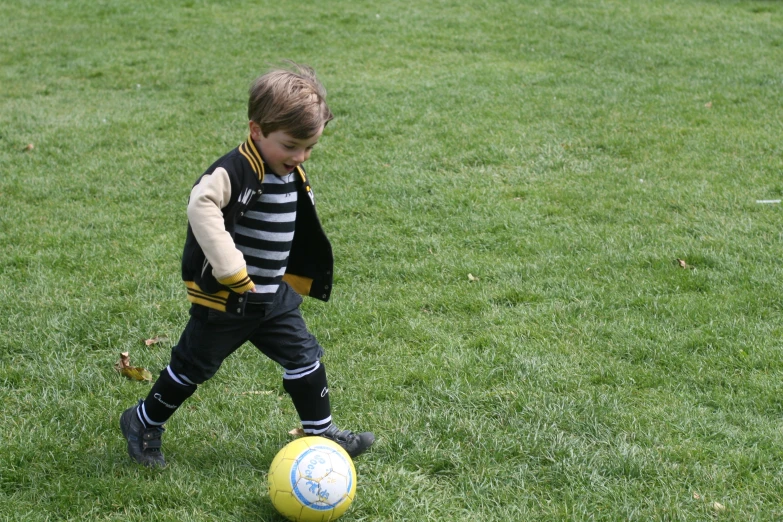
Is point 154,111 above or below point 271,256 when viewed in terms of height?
below

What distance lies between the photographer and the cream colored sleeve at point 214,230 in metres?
2.96

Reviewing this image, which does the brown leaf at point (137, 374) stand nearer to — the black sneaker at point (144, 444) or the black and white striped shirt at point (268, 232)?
the black sneaker at point (144, 444)

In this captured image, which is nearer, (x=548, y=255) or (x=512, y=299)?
(x=512, y=299)

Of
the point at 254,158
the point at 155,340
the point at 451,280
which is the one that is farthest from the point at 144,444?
the point at 451,280

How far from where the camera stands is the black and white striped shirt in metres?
3.26

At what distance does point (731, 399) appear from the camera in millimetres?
3928

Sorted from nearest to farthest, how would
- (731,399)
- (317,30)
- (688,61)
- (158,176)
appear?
(731,399) < (158,176) < (688,61) < (317,30)

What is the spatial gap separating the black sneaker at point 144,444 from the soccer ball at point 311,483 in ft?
2.00

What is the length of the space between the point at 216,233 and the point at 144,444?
1.08 metres

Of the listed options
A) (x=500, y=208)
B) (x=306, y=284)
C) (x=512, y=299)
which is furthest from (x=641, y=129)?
(x=306, y=284)

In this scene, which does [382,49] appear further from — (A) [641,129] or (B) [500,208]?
(B) [500,208]

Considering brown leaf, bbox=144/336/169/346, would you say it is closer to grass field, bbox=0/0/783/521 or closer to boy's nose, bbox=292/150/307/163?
grass field, bbox=0/0/783/521

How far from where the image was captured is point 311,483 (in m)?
3.04

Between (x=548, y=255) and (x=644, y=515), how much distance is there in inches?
106
